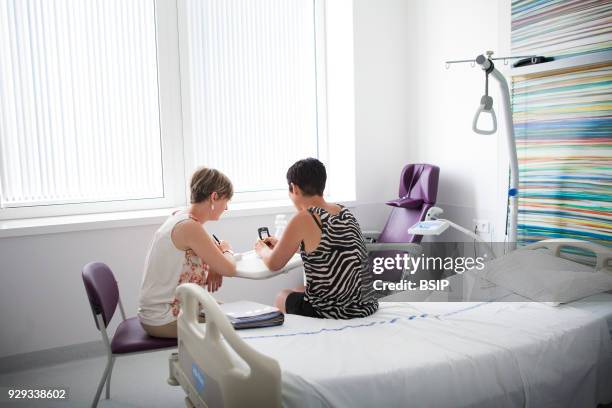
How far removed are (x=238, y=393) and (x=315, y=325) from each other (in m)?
0.69

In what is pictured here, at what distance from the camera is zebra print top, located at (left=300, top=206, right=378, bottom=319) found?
96.6 inches

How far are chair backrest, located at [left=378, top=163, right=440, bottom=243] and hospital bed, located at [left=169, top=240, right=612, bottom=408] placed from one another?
1.22 metres

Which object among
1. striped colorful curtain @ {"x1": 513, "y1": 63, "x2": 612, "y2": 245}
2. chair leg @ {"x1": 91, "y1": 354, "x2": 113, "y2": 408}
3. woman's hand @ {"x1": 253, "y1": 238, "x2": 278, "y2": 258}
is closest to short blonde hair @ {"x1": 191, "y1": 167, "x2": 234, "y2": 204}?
woman's hand @ {"x1": 253, "y1": 238, "x2": 278, "y2": 258}

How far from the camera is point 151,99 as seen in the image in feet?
12.7

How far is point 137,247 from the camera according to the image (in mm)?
3586

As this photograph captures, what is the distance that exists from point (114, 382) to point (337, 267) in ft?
4.90

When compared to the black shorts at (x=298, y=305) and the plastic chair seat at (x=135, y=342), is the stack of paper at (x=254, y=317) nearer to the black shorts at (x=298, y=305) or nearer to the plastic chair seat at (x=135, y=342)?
the black shorts at (x=298, y=305)

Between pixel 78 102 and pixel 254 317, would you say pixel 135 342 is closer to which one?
pixel 254 317

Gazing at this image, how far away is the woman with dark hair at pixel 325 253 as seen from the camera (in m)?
2.45

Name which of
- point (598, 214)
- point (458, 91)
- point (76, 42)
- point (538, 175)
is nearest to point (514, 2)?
point (458, 91)

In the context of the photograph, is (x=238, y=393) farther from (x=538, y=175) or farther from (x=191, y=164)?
(x=191, y=164)

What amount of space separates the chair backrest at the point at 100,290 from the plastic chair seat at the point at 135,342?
0.10 metres

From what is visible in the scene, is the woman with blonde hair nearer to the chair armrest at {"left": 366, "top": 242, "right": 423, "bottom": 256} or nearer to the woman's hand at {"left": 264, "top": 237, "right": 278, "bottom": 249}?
the woman's hand at {"left": 264, "top": 237, "right": 278, "bottom": 249}

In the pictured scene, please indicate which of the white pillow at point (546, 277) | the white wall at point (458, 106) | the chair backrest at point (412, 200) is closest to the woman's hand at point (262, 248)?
the white pillow at point (546, 277)
